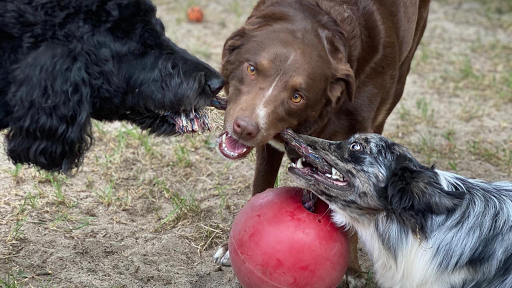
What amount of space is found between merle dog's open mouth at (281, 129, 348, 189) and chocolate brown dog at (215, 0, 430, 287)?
195 millimetres

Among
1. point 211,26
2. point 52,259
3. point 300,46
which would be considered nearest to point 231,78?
point 300,46

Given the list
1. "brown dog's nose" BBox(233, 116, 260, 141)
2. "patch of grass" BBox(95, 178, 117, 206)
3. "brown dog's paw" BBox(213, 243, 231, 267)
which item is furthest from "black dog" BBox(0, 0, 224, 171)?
"patch of grass" BBox(95, 178, 117, 206)

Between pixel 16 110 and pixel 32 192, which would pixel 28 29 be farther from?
pixel 32 192

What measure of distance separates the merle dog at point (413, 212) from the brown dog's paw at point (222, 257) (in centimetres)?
90

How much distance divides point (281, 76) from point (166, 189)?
1.61m

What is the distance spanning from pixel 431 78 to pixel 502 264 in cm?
444

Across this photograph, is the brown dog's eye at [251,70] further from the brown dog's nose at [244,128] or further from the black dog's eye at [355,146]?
the black dog's eye at [355,146]

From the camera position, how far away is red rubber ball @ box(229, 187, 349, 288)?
3.29 meters

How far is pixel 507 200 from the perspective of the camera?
3521 millimetres

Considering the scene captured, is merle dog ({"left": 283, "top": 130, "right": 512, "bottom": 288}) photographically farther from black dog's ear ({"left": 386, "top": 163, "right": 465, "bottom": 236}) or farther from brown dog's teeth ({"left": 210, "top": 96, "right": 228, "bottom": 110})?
brown dog's teeth ({"left": 210, "top": 96, "right": 228, "bottom": 110})

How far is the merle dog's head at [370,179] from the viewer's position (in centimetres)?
328

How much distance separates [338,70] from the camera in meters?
3.79

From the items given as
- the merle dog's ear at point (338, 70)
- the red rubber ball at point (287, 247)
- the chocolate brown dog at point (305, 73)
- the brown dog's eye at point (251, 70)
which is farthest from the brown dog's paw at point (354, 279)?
the brown dog's eye at point (251, 70)

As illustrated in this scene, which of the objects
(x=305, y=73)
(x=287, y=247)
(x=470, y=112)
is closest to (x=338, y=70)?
(x=305, y=73)
